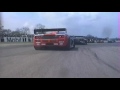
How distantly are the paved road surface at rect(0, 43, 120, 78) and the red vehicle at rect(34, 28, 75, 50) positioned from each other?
0.60 feet

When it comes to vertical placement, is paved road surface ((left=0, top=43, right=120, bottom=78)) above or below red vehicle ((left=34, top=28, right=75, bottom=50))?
below

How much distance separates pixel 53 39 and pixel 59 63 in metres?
0.98

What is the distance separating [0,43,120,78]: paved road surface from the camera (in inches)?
170

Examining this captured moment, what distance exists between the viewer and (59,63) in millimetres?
4750

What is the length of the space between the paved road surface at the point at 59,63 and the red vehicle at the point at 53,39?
18 cm

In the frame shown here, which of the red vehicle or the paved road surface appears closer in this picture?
the paved road surface

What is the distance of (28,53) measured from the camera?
17.6ft

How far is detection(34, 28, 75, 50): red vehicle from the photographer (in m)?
4.97

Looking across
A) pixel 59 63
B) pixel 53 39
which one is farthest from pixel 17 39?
pixel 59 63

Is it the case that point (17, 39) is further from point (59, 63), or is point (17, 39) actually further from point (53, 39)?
point (59, 63)

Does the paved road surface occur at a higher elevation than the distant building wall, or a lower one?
lower

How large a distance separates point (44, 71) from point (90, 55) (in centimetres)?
137
